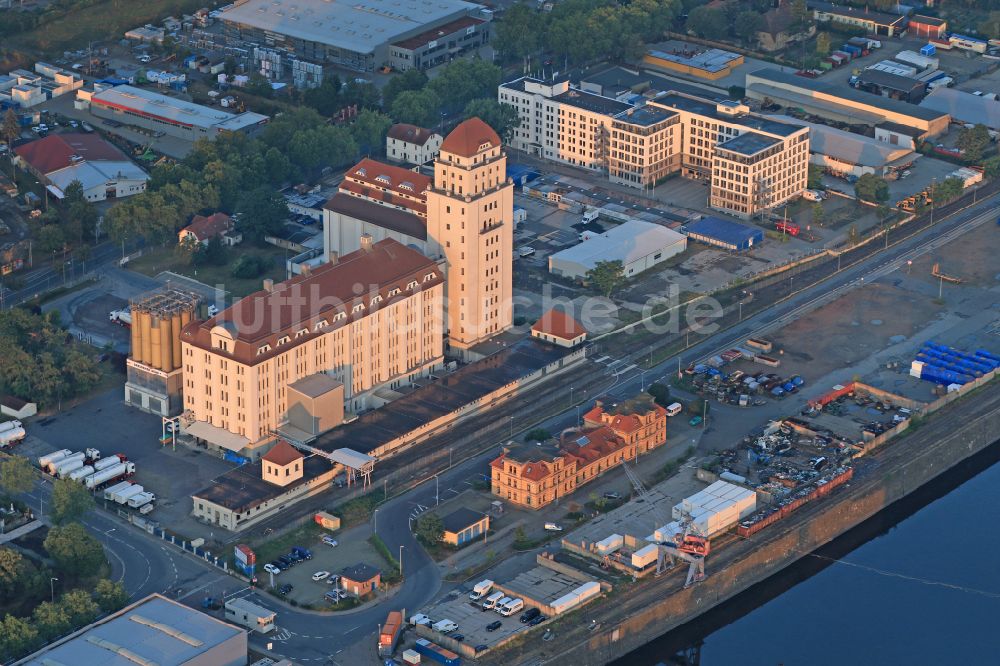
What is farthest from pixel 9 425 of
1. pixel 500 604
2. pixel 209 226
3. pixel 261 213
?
pixel 500 604

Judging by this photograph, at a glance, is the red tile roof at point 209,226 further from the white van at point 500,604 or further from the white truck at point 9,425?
the white van at point 500,604

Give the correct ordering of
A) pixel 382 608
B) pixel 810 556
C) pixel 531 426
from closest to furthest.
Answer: pixel 382 608, pixel 810 556, pixel 531 426

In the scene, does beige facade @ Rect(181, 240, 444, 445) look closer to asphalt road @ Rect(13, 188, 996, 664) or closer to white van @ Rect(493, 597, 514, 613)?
asphalt road @ Rect(13, 188, 996, 664)

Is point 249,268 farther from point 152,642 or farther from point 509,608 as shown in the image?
point 152,642

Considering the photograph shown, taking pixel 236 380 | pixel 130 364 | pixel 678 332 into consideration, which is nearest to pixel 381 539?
pixel 236 380

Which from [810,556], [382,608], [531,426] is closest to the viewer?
[382,608]

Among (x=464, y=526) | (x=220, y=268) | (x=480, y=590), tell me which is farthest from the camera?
(x=220, y=268)

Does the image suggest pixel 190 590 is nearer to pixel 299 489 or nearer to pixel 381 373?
pixel 299 489
